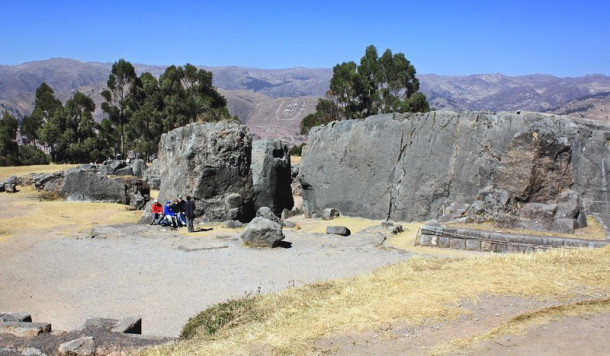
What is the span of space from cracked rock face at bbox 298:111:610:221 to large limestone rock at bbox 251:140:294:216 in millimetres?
901

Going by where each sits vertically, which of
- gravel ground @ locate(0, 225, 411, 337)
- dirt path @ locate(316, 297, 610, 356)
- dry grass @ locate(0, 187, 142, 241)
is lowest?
dry grass @ locate(0, 187, 142, 241)

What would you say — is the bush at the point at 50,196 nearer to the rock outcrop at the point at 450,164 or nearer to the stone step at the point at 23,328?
the rock outcrop at the point at 450,164

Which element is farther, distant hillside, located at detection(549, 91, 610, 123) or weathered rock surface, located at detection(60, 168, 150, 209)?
distant hillside, located at detection(549, 91, 610, 123)

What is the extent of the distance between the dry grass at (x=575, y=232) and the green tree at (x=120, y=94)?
143 feet

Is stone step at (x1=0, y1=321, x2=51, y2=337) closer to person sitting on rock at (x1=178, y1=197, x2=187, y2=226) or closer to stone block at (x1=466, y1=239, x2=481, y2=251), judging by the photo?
stone block at (x1=466, y1=239, x2=481, y2=251)

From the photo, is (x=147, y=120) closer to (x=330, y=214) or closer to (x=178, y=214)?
(x=178, y=214)

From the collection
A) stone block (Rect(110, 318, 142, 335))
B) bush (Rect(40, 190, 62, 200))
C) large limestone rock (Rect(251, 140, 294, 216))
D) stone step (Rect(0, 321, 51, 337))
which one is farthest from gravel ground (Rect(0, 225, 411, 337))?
bush (Rect(40, 190, 62, 200))

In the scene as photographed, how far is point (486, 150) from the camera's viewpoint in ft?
62.3

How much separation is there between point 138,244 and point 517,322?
43.7 ft

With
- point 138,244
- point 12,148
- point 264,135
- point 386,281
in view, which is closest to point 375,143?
point 138,244

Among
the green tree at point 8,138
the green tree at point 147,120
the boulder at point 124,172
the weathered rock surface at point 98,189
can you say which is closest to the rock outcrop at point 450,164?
the weathered rock surface at point 98,189

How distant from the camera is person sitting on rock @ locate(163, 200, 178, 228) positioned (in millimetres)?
20453

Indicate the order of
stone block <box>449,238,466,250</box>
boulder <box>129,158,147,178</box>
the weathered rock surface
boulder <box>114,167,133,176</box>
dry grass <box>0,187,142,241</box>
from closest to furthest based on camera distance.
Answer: stone block <box>449,238,466,250</box> < dry grass <box>0,187,142,241</box> < the weathered rock surface < boulder <box>114,167,133,176</box> < boulder <box>129,158,147,178</box>

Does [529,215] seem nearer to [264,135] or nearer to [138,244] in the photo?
[138,244]
